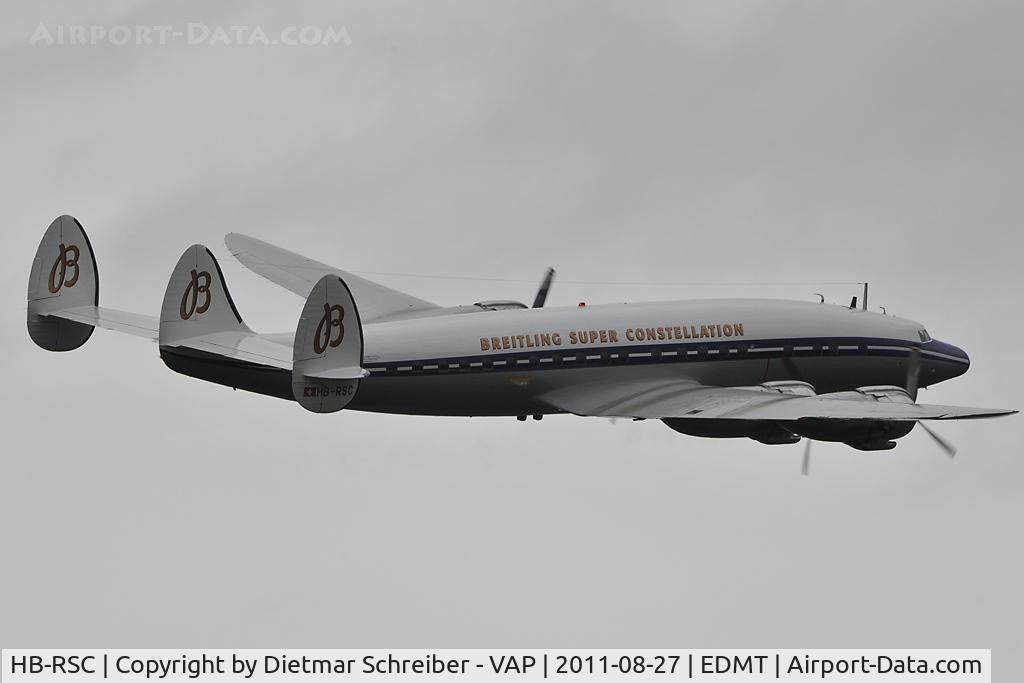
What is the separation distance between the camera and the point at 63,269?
4056 centimetres

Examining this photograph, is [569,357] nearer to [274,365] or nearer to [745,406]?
[745,406]

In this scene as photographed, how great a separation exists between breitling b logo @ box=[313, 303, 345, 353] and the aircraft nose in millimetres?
18540

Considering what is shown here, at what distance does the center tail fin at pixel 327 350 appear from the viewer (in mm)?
36438

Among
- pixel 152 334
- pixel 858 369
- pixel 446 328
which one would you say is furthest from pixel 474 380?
pixel 858 369

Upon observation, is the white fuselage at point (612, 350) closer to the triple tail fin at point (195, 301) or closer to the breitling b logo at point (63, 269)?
the triple tail fin at point (195, 301)

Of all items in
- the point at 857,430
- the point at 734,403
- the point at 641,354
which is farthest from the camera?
the point at 641,354

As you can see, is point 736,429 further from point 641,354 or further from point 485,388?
point 485,388

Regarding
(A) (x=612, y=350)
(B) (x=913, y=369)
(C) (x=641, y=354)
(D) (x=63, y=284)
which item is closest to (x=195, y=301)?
(D) (x=63, y=284)

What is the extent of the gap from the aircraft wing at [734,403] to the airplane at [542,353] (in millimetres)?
50

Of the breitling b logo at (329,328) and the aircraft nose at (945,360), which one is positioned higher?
the aircraft nose at (945,360)

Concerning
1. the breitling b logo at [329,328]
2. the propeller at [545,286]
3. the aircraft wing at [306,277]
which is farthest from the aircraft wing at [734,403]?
the breitling b logo at [329,328]

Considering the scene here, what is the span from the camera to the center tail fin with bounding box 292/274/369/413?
120 ft

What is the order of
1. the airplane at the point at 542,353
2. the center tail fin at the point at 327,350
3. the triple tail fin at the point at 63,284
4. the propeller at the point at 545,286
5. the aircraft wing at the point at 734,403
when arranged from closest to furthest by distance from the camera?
the center tail fin at the point at 327,350, the airplane at the point at 542,353, the aircraft wing at the point at 734,403, the triple tail fin at the point at 63,284, the propeller at the point at 545,286

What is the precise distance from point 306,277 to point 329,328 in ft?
43.0
